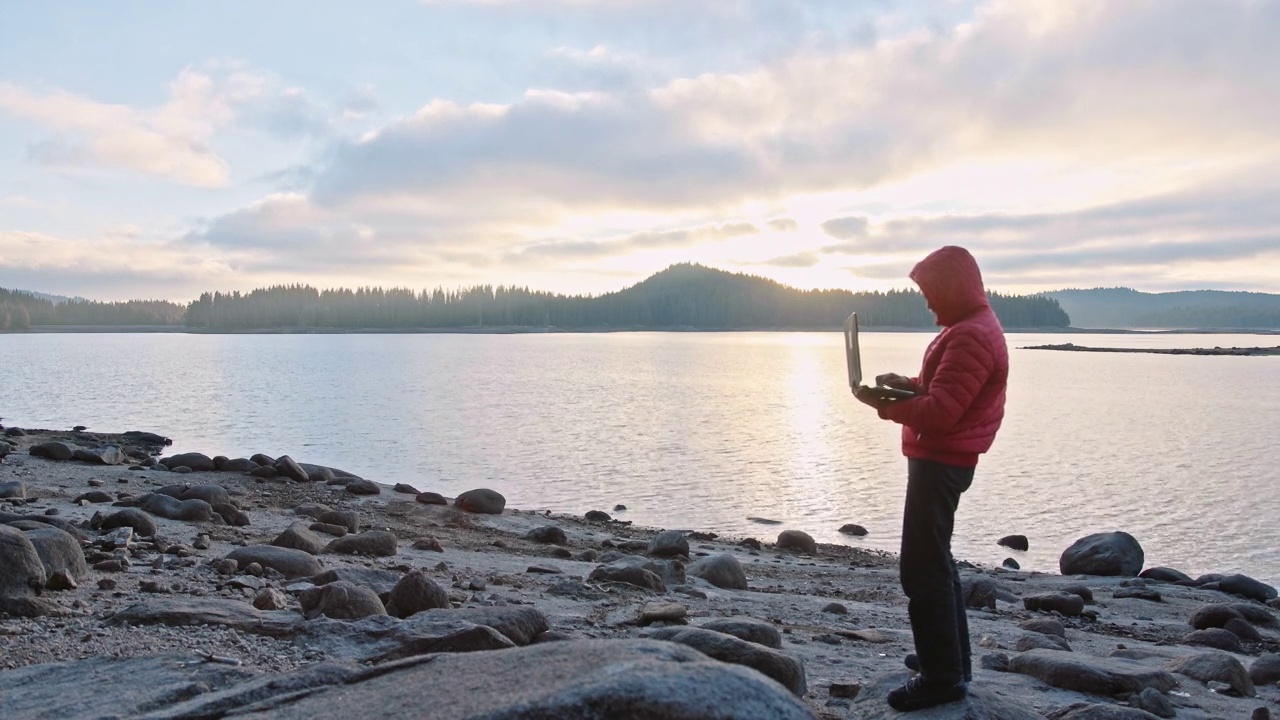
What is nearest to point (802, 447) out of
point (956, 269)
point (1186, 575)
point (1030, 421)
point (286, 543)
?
point (1030, 421)

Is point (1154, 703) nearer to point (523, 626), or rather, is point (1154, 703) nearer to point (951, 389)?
point (951, 389)

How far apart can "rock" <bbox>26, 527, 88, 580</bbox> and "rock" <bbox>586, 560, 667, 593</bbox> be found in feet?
14.2

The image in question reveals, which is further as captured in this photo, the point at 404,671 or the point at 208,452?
the point at 208,452

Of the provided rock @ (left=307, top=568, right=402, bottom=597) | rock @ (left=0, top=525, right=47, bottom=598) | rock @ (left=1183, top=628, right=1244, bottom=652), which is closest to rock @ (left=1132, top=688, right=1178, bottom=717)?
rock @ (left=1183, top=628, right=1244, bottom=652)

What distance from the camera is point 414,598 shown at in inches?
279

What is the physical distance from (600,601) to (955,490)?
412cm

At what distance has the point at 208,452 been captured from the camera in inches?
1067

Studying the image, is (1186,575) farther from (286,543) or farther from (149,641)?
(149,641)

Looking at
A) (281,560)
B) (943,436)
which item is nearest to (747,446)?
(281,560)

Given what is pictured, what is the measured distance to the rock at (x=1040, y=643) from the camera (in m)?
8.12

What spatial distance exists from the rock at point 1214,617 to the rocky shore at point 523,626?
19mm

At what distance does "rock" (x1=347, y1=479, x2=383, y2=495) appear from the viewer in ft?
56.6

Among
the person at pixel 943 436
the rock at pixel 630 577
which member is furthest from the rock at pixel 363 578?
the person at pixel 943 436

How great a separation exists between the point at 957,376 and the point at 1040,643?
4150mm
